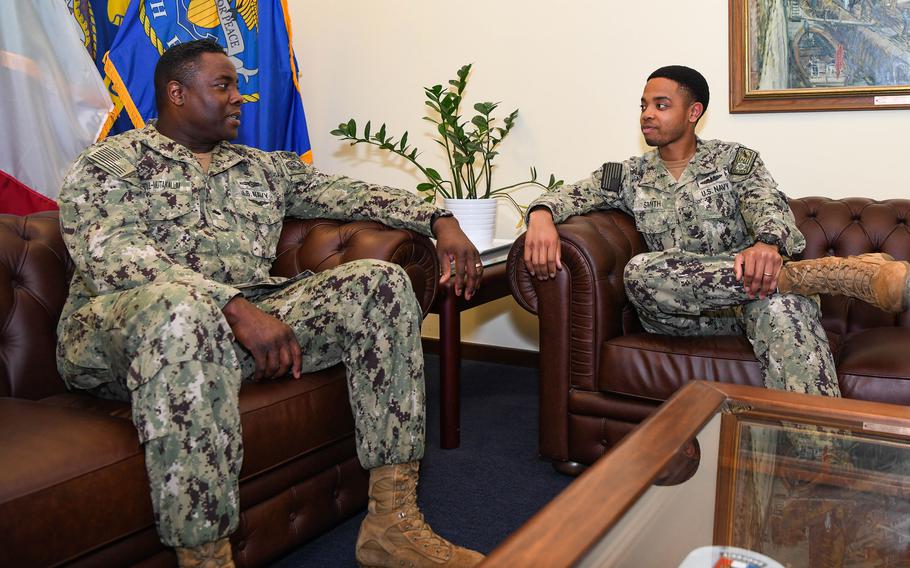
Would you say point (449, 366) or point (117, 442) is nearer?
point (117, 442)

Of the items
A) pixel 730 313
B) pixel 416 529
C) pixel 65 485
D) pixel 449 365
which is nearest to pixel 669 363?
pixel 730 313

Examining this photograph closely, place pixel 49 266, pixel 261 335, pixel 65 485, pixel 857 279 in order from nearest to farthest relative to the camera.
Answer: pixel 65 485 < pixel 261 335 < pixel 857 279 < pixel 49 266

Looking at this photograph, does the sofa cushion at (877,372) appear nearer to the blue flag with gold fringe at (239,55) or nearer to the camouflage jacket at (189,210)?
the camouflage jacket at (189,210)

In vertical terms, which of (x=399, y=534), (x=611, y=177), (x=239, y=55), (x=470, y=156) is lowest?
(x=399, y=534)

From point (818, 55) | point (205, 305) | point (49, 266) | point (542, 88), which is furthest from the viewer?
point (542, 88)

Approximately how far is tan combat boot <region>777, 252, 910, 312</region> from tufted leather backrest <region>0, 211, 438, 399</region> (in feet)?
3.26

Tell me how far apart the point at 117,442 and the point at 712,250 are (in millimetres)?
1861

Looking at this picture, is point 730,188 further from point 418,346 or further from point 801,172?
point 418,346

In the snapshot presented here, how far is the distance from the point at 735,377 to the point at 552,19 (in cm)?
189

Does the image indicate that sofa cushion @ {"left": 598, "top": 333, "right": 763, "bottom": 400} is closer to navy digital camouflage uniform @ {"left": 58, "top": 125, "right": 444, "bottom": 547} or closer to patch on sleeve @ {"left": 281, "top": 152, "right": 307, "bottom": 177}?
navy digital camouflage uniform @ {"left": 58, "top": 125, "right": 444, "bottom": 547}

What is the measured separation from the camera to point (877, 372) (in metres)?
2.03

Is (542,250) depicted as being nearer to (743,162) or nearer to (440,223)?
(440,223)

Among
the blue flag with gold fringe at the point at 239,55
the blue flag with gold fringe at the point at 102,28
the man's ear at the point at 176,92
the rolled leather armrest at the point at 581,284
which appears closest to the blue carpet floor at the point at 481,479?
the rolled leather armrest at the point at 581,284

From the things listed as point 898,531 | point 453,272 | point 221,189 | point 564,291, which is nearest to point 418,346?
point 453,272
